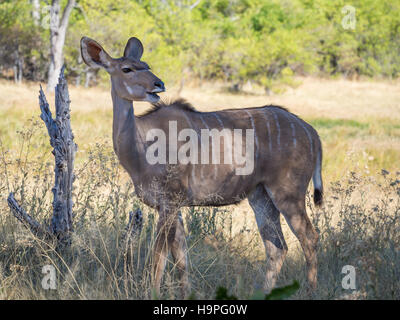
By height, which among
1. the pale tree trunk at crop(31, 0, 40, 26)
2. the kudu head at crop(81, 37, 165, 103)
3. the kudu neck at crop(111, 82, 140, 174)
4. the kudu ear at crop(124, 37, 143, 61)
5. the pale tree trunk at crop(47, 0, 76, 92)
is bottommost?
the kudu neck at crop(111, 82, 140, 174)

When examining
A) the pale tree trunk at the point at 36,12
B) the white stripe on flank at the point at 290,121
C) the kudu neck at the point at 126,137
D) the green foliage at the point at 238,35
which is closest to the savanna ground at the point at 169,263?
the kudu neck at the point at 126,137

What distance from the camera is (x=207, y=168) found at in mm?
4172

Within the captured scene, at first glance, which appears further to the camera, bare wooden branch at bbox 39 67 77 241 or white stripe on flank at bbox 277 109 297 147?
white stripe on flank at bbox 277 109 297 147

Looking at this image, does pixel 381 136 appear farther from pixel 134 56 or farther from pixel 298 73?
pixel 298 73

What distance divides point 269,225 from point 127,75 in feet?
5.44

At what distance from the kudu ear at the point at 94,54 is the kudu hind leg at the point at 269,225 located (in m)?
1.50

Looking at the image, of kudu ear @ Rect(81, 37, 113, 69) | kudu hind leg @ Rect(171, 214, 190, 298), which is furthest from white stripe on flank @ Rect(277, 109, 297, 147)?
kudu ear @ Rect(81, 37, 113, 69)

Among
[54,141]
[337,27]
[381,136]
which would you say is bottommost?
[381,136]

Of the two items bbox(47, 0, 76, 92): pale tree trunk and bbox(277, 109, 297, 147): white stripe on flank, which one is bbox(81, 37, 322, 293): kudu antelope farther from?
bbox(47, 0, 76, 92): pale tree trunk

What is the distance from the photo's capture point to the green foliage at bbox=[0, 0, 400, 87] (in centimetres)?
2481

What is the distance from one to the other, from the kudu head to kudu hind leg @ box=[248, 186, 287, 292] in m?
1.19

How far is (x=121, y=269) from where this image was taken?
4.05m

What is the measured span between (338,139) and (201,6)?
3140 centimetres
